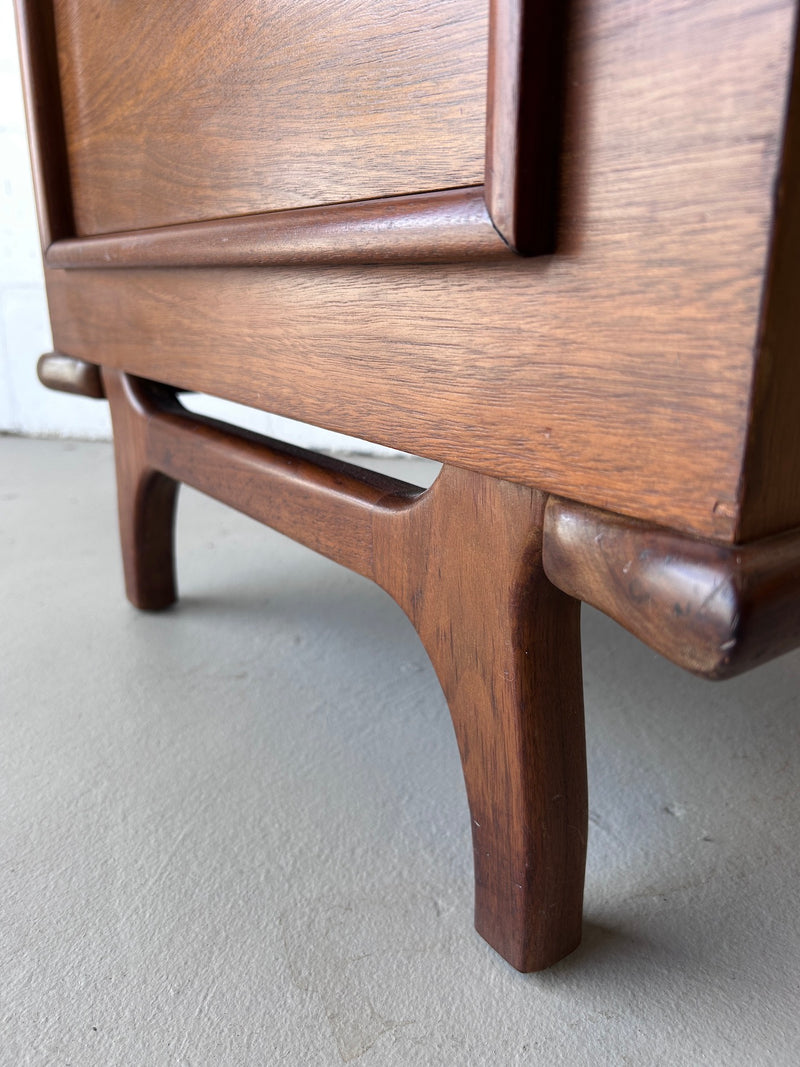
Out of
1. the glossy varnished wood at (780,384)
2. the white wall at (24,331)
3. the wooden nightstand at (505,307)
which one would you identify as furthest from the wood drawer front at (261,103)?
the white wall at (24,331)

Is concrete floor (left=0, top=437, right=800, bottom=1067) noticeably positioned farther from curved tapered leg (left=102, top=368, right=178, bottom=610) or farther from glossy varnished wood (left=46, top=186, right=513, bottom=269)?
glossy varnished wood (left=46, top=186, right=513, bottom=269)

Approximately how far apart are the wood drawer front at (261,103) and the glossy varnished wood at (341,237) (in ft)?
0.05

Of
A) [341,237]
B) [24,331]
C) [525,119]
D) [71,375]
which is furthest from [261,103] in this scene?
[24,331]

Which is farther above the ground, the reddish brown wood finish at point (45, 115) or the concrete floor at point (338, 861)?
the reddish brown wood finish at point (45, 115)

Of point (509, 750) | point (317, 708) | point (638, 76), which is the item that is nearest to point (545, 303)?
A: point (638, 76)

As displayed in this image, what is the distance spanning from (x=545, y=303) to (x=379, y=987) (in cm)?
36

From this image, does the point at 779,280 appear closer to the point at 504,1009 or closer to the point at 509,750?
the point at 509,750

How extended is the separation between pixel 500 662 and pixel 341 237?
231 mm

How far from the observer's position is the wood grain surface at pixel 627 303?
0.25 metres

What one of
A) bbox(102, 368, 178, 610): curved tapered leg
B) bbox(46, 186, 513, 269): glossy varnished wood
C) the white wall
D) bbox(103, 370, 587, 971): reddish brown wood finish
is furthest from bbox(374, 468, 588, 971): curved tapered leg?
the white wall

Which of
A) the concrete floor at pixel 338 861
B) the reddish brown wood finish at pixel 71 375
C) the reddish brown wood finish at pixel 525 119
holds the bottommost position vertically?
the concrete floor at pixel 338 861

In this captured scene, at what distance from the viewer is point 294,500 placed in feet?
1.86

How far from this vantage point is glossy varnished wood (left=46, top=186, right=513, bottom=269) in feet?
1.11

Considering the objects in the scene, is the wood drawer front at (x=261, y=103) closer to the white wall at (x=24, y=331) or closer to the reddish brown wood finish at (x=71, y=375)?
the reddish brown wood finish at (x=71, y=375)
